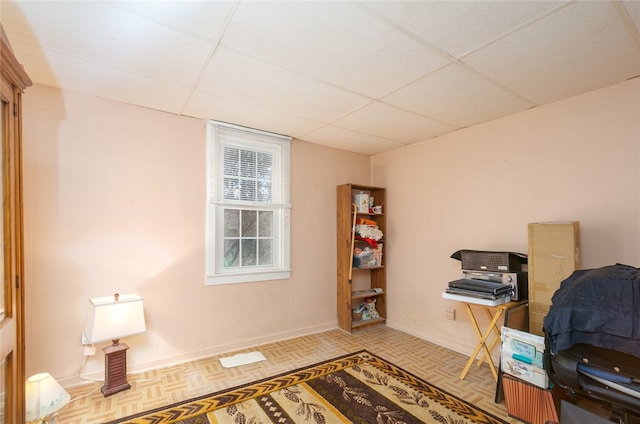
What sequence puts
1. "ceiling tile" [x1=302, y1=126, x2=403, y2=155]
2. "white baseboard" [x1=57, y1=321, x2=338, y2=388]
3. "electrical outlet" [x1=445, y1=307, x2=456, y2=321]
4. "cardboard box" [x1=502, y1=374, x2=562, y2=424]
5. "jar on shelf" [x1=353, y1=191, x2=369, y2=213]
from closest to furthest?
"cardboard box" [x1=502, y1=374, x2=562, y2=424] → "white baseboard" [x1=57, y1=321, x2=338, y2=388] → "electrical outlet" [x1=445, y1=307, x2=456, y2=321] → "ceiling tile" [x1=302, y1=126, x2=403, y2=155] → "jar on shelf" [x1=353, y1=191, x2=369, y2=213]

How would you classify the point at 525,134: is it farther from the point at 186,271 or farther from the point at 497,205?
the point at 186,271

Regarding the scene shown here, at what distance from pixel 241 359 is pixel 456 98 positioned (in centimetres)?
318

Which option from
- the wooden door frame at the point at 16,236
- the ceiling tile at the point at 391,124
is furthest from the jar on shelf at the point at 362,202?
the wooden door frame at the point at 16,236

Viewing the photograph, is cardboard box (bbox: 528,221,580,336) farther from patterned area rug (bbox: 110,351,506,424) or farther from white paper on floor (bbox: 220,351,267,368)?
white paper on floor (bbox: 220,351,267,368)

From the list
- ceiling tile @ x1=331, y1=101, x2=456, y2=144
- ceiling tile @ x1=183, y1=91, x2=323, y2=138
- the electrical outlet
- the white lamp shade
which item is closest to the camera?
the white lamp shade

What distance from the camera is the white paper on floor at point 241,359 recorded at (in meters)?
2.96

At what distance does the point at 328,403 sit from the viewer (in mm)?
2311

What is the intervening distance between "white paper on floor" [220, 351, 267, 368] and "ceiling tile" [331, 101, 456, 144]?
2.56 m

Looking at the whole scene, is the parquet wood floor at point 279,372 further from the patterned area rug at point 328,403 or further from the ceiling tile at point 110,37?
the ceiling tile at point 110,37

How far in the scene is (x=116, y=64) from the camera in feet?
6.97

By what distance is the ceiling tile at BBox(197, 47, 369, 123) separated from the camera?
2131mm

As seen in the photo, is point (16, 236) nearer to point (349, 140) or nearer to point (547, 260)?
point (349, 140)

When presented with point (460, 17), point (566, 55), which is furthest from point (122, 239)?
point (566, 55)

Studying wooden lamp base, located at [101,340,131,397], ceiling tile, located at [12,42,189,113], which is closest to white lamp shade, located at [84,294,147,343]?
wooden lamp base, located at [101,340,131,397]
